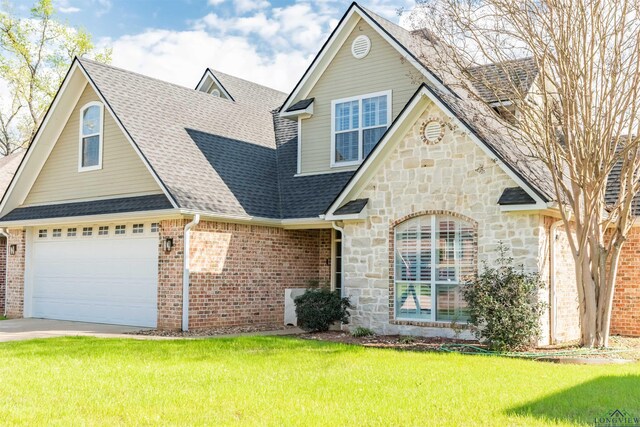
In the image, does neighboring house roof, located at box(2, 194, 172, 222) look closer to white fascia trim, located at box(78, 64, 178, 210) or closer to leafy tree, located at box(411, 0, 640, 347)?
white fascia trim, located at box(78, 64, 178, 210)

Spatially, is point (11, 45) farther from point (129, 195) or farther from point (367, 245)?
point (367, 245)

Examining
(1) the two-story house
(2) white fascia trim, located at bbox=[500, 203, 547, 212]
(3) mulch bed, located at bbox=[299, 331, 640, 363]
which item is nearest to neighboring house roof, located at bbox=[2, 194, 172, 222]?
(1) the two-story house

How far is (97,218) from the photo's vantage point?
667 inches

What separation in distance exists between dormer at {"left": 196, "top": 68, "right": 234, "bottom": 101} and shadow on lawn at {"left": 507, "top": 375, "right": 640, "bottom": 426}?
17465 mm

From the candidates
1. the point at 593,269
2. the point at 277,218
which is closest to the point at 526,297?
the point at 593,269

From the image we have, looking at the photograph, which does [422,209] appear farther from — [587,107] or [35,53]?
[35,53]

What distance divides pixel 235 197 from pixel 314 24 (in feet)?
17.5

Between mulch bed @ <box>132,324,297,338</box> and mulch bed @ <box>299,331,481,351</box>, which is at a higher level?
mulch bed @ <box>299,331,481,351</box>

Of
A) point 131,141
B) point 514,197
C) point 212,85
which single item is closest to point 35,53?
point 212,85

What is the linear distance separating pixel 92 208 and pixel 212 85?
352 inches

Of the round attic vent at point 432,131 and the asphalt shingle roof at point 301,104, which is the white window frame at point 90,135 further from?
the round attic vent at point 432,131

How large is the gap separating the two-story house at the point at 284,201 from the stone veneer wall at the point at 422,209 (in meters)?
0.03

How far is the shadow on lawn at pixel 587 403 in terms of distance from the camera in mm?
7070

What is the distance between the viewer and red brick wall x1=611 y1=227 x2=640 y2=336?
15508mm
